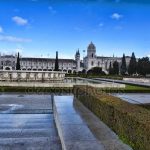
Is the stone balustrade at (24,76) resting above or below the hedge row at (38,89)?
above

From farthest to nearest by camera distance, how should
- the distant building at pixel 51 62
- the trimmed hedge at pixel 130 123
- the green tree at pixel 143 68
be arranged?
the distant building at pixel 51 62 < the green tree at pixel 143 68 < the trimmed hedge at pixel 130 123

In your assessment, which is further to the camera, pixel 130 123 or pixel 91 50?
pixel 91 50

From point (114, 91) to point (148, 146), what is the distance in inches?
725

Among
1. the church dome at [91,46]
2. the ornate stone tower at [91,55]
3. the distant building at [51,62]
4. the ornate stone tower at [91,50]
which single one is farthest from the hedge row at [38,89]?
the ornate stone tower at [91,50]

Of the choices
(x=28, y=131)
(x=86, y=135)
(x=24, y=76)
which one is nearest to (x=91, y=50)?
(x=24, y=76)

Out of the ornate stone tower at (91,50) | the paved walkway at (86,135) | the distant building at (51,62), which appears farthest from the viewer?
the ornate stone tower at (91,50)

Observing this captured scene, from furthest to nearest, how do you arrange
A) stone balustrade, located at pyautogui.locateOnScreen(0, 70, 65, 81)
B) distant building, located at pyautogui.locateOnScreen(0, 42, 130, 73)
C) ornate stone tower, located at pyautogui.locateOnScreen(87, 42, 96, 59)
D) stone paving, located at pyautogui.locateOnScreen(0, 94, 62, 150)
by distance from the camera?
ornate stone tower, located at pyautogui.locateOnScreen(87, 42, 96, 59), distant building, located at pyautogui.locateOnScreen(0, 42, 130, 73), stone balustrade, located at pyautogui.locateOnScreen(0, 70, 65, 81), stone paving, located at pyautogui.locateOnScreen(0, 94, 62, 150)

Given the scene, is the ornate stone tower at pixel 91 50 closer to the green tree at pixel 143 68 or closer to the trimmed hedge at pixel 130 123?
the green tree at pixel 143 68

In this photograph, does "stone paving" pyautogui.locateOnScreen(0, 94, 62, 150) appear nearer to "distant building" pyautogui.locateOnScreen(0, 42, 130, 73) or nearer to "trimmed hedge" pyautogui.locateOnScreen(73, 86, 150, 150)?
"trimmed hedge" pyautogui.locateOnScreen(73, 86, 150, 150)

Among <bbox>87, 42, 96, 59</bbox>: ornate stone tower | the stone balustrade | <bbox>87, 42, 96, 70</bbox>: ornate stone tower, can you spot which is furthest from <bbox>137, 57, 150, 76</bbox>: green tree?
the stone balustrade

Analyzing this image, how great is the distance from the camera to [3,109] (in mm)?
12633

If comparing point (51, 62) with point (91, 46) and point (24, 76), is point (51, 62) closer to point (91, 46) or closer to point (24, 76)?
point (91, 46)

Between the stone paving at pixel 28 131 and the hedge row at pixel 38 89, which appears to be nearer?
the stone paving at pixel 28 131

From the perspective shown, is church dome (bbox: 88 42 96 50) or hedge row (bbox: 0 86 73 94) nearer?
hedge row (bbox: 0 86 73 94)
